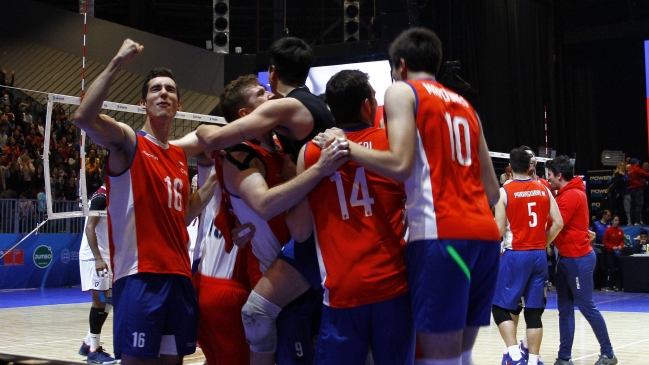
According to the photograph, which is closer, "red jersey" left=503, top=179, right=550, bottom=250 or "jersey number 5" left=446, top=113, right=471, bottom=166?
"jersey number 5" left=446, top=113, right=471, bottom=166

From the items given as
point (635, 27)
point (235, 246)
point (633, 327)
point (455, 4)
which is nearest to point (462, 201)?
point (235, 246)

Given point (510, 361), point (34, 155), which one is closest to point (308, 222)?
point (510, 361)

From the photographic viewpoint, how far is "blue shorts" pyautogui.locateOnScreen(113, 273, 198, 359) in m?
3.59

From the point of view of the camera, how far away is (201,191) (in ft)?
13.7

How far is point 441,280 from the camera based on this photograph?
2.90 m

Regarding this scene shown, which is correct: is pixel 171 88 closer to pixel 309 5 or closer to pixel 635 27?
pixel 635 27

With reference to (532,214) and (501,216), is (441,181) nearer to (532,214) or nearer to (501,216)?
(501,216)

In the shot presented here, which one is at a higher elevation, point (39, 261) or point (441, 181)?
point (441, 181)

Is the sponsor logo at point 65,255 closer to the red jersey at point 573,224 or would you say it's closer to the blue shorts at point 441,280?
Answer: the red jersey at point 573,224

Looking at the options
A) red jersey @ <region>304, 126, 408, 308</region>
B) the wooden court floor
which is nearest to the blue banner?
the wooden court floor

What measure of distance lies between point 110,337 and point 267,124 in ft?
23.2

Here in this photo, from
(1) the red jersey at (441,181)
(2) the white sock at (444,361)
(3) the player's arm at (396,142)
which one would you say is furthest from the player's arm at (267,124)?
(2) the white sock at (444,361)

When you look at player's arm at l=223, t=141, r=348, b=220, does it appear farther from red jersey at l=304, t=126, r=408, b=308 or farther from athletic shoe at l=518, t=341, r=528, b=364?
athletic shoe at l=518, t=341, r=528, b=364

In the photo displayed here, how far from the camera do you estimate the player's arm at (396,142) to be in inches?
114
